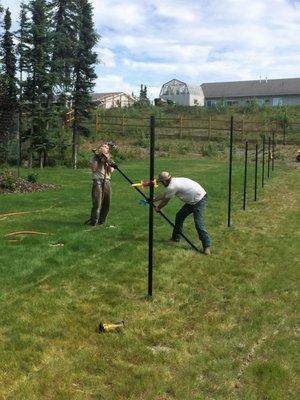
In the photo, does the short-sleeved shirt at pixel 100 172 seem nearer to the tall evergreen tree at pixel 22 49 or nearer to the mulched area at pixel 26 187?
the mulched area at pixel 26 187

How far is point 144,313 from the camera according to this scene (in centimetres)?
598

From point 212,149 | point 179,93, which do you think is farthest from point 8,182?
point 179,93

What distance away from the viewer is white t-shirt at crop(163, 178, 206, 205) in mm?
8672

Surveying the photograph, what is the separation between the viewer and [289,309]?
20.7ft

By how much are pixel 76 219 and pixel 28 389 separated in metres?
7.40

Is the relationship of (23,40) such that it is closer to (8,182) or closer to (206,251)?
(8,182)

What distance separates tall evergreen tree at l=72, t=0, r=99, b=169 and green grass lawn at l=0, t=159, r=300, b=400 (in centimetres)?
1853

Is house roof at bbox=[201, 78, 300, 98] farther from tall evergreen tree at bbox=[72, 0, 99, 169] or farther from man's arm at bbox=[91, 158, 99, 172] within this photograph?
man's arm at bbox=[91, 158, 99, 172]

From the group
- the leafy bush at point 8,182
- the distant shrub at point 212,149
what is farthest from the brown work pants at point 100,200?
the distant shrub at point 212,149

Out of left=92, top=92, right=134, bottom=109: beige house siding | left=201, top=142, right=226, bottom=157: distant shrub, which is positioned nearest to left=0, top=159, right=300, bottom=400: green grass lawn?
left=201, top=142, right=226, bottom=157: distant shrub

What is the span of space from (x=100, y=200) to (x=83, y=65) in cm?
1999

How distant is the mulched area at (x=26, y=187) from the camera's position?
15963mm

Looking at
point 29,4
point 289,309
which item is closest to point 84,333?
point 289,309

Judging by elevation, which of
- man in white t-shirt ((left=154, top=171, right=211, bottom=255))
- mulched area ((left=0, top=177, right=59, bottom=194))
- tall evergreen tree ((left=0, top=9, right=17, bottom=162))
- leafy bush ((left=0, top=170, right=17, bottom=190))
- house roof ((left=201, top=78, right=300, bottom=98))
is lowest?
mulched area ((left=0, top=177, right=59, bottom=194))
